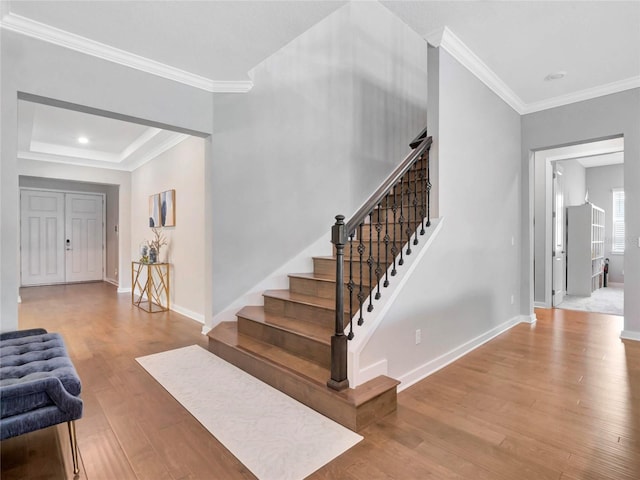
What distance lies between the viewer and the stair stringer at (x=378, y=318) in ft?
7.30

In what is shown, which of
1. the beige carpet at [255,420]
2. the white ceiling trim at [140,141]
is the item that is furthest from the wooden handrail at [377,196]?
the white ceiling trim at [140,141]

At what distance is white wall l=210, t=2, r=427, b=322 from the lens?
3.83 meters

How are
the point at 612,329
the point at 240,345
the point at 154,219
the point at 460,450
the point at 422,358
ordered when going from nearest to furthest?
1. the point at 460,450
2. the point at 422,358
3. the point at 240,345
4. the point at 612,329
5. the point at 154,219

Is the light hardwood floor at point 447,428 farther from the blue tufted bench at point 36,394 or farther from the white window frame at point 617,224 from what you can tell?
the white window frame at point 617,224

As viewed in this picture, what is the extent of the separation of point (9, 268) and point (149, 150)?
4.11 metres

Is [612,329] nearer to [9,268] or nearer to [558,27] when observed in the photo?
[558,27]

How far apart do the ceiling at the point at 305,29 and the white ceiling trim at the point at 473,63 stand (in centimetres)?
2

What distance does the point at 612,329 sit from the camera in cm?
421

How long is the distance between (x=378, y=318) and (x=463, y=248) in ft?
4.82

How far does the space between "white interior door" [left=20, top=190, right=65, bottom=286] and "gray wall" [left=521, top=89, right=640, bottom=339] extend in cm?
983

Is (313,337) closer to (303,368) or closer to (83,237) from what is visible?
(303,368)

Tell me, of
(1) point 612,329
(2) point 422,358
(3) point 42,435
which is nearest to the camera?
(3) point 42,435

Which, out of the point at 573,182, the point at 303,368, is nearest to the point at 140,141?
the point at 303,368

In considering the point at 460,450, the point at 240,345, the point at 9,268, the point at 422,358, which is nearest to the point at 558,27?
the point at 422,358
